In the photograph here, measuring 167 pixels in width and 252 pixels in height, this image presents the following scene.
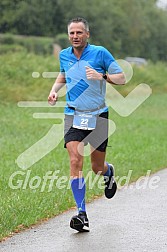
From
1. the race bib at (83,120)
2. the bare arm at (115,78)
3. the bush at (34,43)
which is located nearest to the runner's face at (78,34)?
the bare arm at (115,78)

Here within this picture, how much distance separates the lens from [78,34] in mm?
7789

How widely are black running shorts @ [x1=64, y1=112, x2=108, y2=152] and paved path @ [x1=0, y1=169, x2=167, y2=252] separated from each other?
876 millimetres

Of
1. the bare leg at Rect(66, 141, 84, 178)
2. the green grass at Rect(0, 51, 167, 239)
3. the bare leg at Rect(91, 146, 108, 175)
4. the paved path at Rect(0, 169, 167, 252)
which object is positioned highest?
the bare leg at Rect(66, 141, 84, 178)

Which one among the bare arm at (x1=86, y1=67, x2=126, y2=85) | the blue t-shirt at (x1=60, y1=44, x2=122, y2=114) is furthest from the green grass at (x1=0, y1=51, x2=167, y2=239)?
the bare arm at (x1=86, y1=67, x2=126, y2=85)

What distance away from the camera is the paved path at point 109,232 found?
271 inches

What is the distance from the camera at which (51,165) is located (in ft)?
42.1

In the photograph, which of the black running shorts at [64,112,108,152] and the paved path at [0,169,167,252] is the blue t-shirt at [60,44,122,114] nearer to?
the black running shorts at [64,112,108,152]

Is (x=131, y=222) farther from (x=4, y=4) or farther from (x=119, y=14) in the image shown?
(x=119, y=14)

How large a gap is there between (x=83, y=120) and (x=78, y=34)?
2.91 ft

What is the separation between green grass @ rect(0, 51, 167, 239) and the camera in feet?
28.8

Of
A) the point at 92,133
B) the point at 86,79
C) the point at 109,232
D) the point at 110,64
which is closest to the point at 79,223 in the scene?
the point at 109,232

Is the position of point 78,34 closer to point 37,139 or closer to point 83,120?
point 83,120

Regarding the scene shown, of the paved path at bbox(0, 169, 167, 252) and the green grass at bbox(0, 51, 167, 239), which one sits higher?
the paved path at bbox(0, 169, 167, 252)

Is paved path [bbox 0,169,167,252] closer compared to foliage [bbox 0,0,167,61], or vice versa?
paved path [bbox 0,169,167,252]
